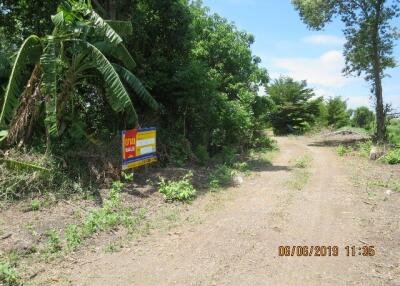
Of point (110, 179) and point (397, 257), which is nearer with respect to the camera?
point (397, 257)

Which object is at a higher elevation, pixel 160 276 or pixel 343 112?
pixel 343 112

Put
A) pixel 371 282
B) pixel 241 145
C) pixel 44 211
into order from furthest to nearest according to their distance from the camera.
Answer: pixel 241 145 < pixel 44 211 < pixel 371 282

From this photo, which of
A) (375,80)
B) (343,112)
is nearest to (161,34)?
(375,80)

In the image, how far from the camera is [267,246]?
222 inches

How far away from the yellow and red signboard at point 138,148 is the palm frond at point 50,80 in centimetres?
186

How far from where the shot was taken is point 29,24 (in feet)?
38.3

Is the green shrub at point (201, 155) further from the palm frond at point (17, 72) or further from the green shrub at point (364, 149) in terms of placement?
the green shrub at point (364, 149)

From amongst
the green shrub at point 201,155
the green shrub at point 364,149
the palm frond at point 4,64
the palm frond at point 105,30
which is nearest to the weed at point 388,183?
the green shrub at point 201,155

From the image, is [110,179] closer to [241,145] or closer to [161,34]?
[161,34]

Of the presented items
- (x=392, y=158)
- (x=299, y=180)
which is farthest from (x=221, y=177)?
(x=392, y=158)

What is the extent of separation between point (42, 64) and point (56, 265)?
4.21 metres
